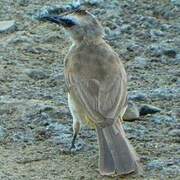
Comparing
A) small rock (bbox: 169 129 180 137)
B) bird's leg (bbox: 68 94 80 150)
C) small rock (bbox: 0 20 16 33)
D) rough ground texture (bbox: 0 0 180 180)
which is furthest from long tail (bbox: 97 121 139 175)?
small rock (bbox: 0 20 16 33)

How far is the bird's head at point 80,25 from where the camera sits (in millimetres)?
9008

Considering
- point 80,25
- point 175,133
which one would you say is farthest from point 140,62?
point 175,133

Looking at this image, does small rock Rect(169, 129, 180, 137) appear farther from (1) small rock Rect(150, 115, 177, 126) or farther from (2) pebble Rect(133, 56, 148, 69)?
(2) pebble Rect(133, 56, 148, 69)

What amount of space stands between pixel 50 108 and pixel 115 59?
84 centimetres

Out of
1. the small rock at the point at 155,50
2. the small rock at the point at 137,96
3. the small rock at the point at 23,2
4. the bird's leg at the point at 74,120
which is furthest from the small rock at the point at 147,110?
the small rock at the point at 23,2

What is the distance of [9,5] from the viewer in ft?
39.5

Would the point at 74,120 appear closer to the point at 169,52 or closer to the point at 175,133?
the point at 175,133

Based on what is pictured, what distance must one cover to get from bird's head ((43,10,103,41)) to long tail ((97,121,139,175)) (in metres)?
1.43

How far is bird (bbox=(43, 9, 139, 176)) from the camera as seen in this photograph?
7.68 metres

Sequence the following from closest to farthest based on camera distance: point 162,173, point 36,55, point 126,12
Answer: point 162,173 < point 36,55 < point 126,12

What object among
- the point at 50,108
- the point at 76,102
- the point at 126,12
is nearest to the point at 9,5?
the point at 126,12

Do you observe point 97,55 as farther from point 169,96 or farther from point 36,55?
point 36,55

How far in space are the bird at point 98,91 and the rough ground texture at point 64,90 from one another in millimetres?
190

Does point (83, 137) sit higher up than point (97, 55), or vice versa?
point (97, 55)
